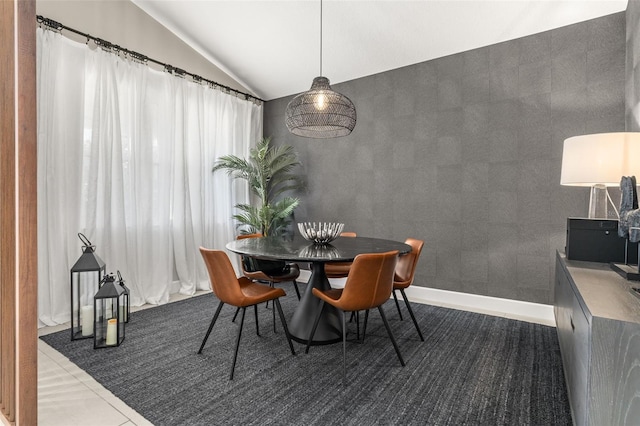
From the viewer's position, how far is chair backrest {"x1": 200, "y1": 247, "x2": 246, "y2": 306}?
2.02 meters

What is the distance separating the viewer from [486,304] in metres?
3.40

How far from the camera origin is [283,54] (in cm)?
396

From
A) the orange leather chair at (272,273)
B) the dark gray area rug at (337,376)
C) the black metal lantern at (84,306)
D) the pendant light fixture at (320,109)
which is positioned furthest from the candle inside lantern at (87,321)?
the pendant light fixture at (320,109)

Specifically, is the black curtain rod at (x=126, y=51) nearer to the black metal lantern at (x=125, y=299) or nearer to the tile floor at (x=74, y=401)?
the black metal lantern at (x=125, y=299)

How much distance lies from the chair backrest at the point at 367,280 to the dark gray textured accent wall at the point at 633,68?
6.74 feet

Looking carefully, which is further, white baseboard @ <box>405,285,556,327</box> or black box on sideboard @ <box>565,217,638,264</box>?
white baseboard @ <box>405,285,556,327</box>

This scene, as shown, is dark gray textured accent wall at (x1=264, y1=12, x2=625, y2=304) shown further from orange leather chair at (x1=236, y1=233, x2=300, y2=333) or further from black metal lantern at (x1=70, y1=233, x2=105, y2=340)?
black metal lantern at (x1=70, y1=233, x2=105, y2=340)

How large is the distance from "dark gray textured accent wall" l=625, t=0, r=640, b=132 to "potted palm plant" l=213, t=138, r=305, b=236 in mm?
3298

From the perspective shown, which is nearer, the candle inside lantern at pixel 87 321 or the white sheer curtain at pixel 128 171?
the candle inside lantern at pixel 87 321

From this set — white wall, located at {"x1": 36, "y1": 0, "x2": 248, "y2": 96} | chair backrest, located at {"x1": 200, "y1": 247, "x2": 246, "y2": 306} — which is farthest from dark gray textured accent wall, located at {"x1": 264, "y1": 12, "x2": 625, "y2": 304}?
chair backrest, located at {"x1": 200, "y1": 247, "x2": 246, "y2": 306}

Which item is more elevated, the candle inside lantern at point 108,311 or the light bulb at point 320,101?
the light bulb at point 320,101

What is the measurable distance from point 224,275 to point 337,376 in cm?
94

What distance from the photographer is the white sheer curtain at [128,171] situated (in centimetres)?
284

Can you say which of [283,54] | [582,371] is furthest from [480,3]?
[582,371]
